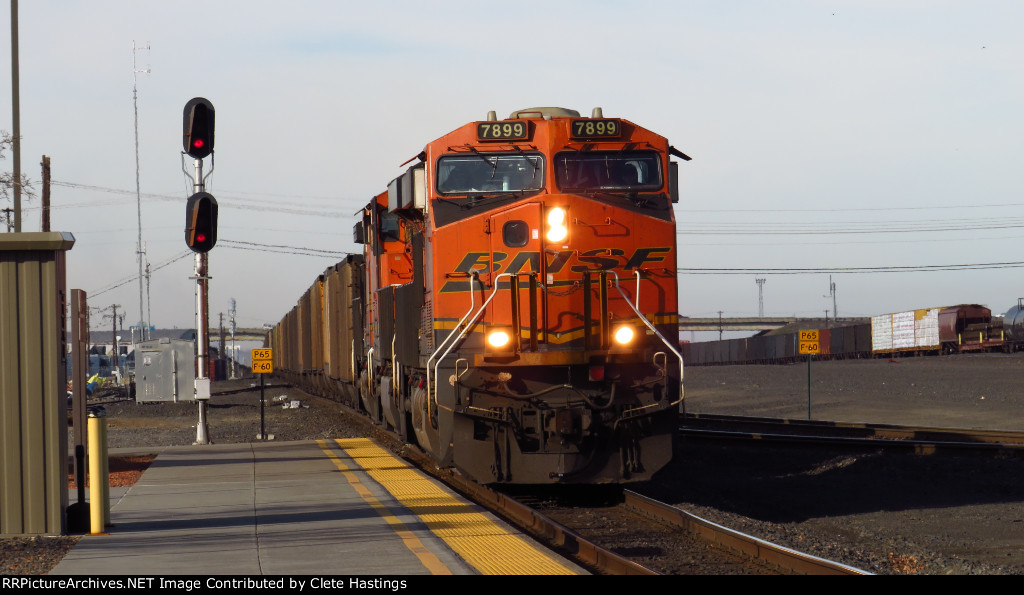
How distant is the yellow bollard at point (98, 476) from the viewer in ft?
32.3

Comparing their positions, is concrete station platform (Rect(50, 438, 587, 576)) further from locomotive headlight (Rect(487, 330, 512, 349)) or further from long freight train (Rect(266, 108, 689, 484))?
locomotive headlight (Rect(487, 330, 512, 349))

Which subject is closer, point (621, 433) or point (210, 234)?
point (621, 433)

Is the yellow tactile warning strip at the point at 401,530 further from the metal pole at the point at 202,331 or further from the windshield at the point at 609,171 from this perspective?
the metal pole at the point at 202,331

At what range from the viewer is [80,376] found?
35.2 feet

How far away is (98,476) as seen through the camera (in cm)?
991

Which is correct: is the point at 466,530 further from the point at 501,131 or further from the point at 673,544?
the point at 501,131

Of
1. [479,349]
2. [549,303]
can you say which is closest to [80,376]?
[479,349]

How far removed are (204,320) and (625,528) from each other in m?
11.8

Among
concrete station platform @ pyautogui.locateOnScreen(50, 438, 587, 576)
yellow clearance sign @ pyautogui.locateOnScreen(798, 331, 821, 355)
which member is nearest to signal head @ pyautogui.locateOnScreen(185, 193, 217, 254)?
concrete station platform @ pyautogui.locateOnScreen(50, 438, 587, 576)

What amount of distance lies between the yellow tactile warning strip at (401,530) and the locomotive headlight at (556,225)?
3.51 m

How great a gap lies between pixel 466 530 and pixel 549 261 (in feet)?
11.2

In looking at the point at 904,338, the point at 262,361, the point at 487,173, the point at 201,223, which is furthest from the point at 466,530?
the point at 904,338
